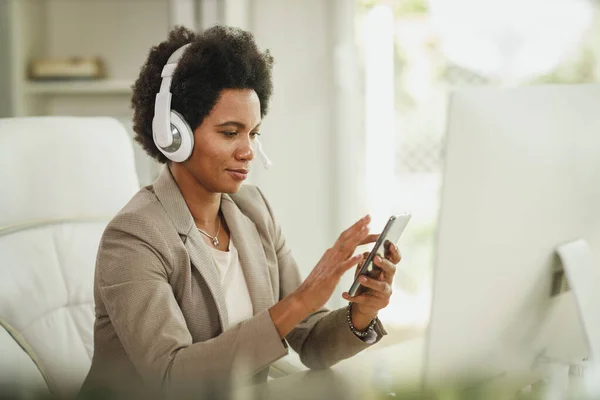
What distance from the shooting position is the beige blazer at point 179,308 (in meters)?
0.94

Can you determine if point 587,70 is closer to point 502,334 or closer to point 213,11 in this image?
point 213,11

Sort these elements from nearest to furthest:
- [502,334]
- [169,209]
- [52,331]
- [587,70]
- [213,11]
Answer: [502,334], [169,209], [52,331], [213,11], [587,70]

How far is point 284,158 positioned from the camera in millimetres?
2840

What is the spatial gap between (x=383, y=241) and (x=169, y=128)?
0.40 meters

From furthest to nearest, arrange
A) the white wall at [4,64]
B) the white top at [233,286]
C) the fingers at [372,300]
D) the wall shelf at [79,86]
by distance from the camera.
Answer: the wall shelf at [79,86], the white wall at [4,64], the white top at [233,286], the fingers at [372,300]

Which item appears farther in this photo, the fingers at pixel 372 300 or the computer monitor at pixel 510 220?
the fingers at pixel 372 300

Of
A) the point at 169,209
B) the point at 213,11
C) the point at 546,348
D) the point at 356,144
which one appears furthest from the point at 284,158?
the point at 546,348

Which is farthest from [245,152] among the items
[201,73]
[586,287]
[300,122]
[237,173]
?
[300,122]

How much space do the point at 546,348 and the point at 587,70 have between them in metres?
2.59

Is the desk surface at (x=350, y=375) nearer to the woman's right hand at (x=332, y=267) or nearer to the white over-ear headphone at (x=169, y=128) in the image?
the woman's right hand at (x=332, y=267)

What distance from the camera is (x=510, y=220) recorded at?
2.72ft

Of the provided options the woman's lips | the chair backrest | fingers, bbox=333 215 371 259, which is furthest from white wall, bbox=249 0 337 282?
fingers, bbox=333 215 371 259

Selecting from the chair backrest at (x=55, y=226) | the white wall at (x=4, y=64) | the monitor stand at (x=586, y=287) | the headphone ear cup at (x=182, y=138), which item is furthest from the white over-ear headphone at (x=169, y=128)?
the white wall at (x=4, y=64)

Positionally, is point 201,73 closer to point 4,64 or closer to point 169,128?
point 169,128
